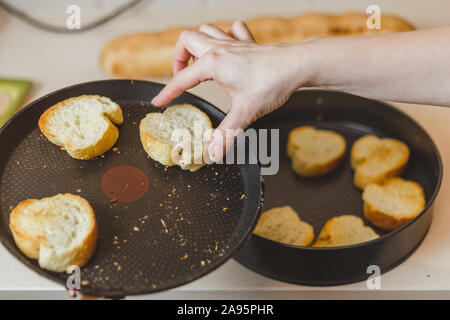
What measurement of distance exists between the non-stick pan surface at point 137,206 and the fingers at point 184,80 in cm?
10

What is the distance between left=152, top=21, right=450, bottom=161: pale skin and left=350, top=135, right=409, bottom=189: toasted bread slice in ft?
1.24

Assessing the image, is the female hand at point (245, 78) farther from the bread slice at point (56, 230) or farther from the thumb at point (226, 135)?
the bread slice at point (56, 230)

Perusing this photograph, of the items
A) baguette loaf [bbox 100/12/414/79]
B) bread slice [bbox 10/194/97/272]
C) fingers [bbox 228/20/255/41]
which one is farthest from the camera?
baguette loaf [bbox 100/12/414/79]

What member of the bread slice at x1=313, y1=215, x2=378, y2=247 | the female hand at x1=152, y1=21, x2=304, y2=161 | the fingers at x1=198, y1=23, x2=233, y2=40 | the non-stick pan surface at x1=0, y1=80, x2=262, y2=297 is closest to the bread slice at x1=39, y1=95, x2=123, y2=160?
the non-stick pan surface at x1=0, y1=80, x2=262, y2=297

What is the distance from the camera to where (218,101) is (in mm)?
1463

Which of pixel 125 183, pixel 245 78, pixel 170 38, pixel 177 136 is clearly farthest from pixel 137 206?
pixel 170 38

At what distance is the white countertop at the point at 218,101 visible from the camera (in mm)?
1063

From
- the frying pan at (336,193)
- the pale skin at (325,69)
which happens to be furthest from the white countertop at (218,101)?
the pale skin at (325,69)

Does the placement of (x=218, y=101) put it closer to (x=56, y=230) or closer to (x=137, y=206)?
(x=137, y=206)

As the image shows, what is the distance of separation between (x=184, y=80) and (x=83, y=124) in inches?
8.6

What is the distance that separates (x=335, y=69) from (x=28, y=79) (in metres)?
1.01

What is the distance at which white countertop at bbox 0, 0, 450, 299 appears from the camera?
3.49 ft

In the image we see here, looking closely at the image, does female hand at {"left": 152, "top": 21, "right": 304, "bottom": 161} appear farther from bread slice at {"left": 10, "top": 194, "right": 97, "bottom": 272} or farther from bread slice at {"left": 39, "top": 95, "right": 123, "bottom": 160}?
bread slice at {"left": 10, "top": 194, "right": 97, "bottom": 272}
